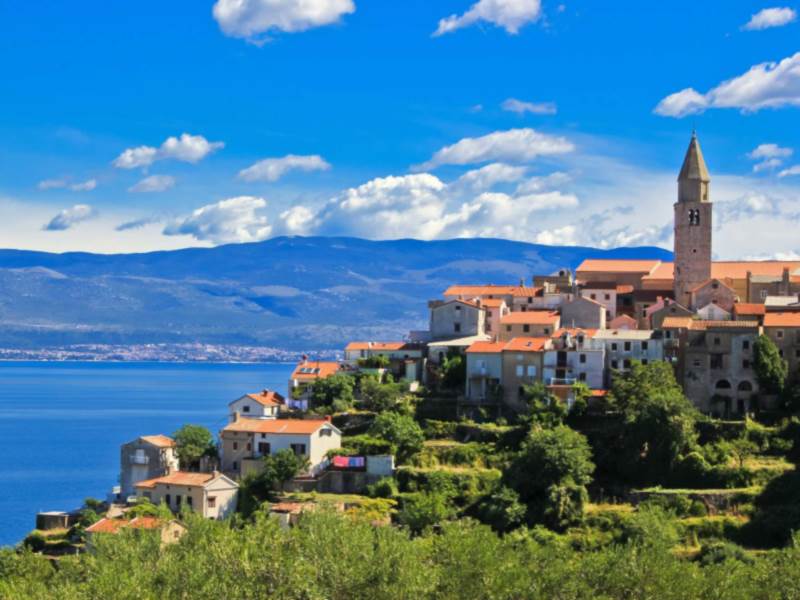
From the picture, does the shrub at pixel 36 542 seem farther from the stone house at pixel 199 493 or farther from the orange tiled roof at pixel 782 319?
the orange tiled roof at pixel 782 319

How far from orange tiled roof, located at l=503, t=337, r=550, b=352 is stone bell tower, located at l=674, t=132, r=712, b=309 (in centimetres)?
1009

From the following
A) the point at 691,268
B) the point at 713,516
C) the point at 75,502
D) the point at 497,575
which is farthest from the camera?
the point at 75,502

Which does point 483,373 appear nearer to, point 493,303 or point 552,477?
point 552,477

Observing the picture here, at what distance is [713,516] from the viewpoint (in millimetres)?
52719

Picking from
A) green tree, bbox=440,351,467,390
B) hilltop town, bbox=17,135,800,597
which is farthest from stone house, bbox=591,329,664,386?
green tree, bbox=440,351,467,390

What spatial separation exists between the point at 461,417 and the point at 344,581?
79.4 ft

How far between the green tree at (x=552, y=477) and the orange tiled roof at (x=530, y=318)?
13.3 m

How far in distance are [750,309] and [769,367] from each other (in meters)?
5.83

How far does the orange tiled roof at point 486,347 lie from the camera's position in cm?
6391

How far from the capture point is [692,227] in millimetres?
69688

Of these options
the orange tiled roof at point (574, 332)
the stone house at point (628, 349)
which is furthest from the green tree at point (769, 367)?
the orange tiled roof at point (574, 332)

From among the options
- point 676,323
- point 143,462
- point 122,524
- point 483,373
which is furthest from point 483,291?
point 122,524

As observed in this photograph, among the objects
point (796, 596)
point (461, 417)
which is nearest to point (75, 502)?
point (461, 417)

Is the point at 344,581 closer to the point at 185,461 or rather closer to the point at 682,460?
the point at 682,460
